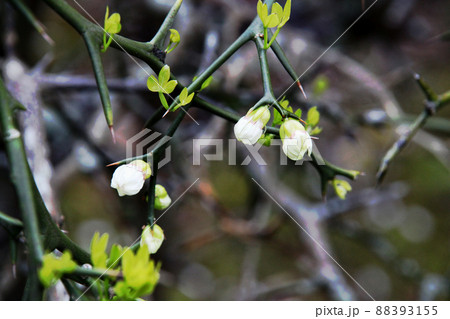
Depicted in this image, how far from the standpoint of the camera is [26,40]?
118 cm

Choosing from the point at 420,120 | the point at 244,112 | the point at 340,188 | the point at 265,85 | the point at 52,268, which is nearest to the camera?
the point at 52,268

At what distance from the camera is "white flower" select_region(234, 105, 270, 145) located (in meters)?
0.43

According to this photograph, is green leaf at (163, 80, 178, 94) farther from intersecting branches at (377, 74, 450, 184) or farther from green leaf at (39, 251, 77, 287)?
intersecting branches at (377, 74, 450, 184)

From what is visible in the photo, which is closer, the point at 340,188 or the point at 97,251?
the point at 97,251

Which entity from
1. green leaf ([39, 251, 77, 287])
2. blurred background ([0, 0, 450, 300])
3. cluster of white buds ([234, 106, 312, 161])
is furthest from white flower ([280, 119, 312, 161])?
blurred background ([0, 0, 450, 300])

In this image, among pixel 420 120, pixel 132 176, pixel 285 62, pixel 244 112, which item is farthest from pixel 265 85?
pixel 244 112

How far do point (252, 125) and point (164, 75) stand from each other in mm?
103

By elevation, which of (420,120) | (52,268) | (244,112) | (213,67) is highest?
(244,112)

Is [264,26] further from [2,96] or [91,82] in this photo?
[91,82]

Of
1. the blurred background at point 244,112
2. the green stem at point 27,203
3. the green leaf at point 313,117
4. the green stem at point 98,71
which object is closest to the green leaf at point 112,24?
the green stem at point 98,71

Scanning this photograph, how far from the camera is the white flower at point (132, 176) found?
448 millimetres

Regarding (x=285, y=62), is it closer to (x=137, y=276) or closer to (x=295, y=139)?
(x=295, y=139)

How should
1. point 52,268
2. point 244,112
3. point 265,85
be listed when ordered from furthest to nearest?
point 244,112
point 265,85
point 52,268

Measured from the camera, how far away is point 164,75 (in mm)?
433
